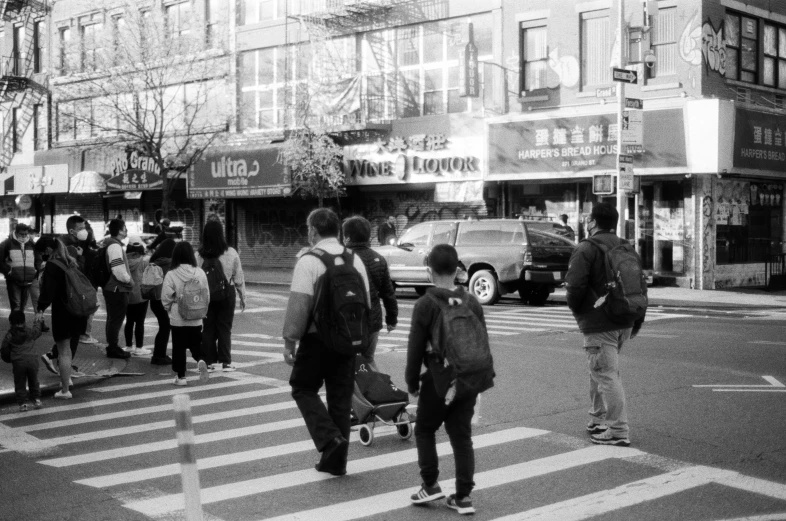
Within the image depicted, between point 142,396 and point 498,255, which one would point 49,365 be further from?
point 498,255

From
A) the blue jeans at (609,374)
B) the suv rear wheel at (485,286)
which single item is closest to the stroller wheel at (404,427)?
the blue jeans at (609,374)

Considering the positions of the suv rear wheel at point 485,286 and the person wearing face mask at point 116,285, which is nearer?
the person wearing face mask at point 116,285

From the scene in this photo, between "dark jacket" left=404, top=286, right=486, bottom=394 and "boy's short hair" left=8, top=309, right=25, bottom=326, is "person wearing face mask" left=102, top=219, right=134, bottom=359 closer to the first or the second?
"boy's short hair" left=8, top=309, right=25, bottom=326

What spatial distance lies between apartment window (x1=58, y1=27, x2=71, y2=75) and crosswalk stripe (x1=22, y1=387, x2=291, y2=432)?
94.1ft

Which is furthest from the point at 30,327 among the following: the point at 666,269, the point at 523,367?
the point at 666,269

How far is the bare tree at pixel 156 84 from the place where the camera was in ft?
109

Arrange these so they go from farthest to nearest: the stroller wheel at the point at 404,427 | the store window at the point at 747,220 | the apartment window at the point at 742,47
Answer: the apartment window at the point at 742,47 → the store window at the point at 747,220 → the stroller wheel at the point at 404,427

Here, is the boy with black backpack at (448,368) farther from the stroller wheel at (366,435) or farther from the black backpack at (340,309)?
the stroller wheel at (366,435)

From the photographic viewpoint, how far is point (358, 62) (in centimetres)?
3152

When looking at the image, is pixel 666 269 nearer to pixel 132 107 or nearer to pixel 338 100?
pixel 338 100

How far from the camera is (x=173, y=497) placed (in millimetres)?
6578

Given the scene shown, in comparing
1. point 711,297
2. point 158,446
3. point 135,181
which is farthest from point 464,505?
point 135,181

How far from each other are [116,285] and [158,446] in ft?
18.3

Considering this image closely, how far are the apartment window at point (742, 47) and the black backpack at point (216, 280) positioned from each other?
1824 cm
